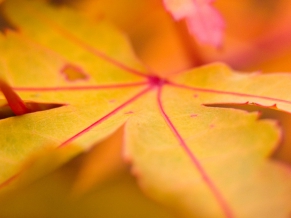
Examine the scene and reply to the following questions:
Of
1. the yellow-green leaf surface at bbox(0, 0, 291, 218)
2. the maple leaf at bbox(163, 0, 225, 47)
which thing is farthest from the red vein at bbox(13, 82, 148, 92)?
the maple leaf at bbox(163, 0, 225, 47)

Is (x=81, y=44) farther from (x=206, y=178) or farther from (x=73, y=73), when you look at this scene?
(x=206, y=178)

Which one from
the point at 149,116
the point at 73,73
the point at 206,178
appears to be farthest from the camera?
the point at 73,73

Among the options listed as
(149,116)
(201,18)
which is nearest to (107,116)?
(149,116)

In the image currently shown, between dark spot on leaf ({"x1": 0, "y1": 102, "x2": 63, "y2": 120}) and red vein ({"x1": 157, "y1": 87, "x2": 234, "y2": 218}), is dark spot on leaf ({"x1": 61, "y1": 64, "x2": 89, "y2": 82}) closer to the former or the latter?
dark spot on leaf ({"x1": 0, "y1": 102, "x2": 63, "y2": 120})

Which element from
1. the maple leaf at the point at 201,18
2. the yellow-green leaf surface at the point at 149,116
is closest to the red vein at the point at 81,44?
the yellow-green leaf surface at the point at 149,116

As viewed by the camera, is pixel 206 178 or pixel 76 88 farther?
pixel 76 88

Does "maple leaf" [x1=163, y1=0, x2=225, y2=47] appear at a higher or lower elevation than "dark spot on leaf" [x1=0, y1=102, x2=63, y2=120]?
higher

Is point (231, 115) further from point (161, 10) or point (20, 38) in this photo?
point (161, 10)

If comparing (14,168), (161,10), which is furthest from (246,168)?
(161,10)
